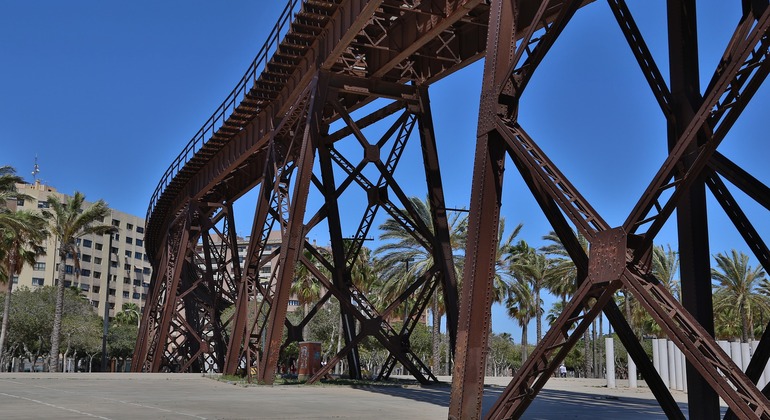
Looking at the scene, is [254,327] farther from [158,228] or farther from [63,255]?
[63,255]

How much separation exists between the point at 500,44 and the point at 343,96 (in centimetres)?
1323

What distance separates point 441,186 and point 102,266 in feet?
395

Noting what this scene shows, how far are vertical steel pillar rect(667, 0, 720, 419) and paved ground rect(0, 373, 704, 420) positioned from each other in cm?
433

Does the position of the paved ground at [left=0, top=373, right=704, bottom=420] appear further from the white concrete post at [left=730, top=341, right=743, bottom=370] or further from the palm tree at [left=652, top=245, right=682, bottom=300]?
the palm tree at [left=652, top=245, right=682, bottom=300]

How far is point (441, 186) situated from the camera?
20.5 meters

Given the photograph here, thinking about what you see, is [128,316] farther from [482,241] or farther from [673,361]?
[482,241]

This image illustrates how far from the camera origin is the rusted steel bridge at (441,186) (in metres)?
Result: 7.54

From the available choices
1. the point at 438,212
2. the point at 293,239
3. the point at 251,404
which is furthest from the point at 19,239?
the point at 251,404

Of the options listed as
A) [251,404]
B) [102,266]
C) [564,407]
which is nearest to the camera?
[251,404]

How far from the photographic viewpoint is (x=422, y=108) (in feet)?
67.9

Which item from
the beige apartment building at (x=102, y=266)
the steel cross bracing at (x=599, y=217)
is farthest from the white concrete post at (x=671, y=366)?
the beige apartment building at (x=102, y=266)

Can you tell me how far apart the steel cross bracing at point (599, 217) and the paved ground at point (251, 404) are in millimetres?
3388

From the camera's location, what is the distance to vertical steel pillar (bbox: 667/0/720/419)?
8.63 meters

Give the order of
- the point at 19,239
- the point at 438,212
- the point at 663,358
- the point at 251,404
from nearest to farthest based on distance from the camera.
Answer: the point at 251,404, the point at 438,212, the point at 663,358, the point at 19,239
